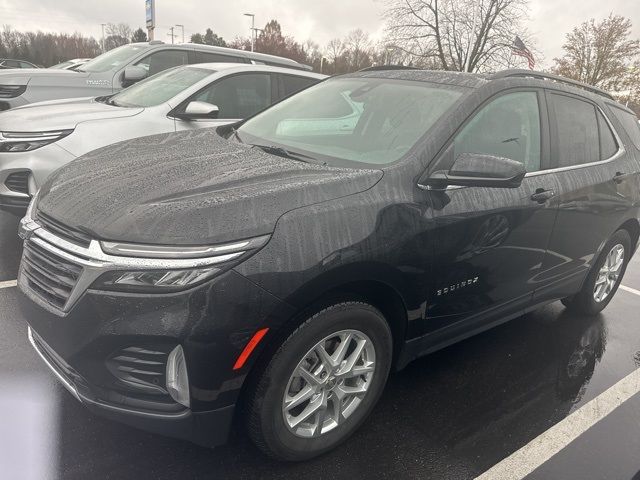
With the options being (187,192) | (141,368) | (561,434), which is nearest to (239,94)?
(187,192)

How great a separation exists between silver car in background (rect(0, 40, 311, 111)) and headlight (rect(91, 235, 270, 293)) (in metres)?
5.39

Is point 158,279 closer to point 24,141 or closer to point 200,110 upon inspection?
point 200,110

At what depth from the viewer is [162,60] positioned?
7.20 meters

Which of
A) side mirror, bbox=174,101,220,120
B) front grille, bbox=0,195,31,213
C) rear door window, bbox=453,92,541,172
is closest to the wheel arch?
rear door window, bbox=453,92,541,172

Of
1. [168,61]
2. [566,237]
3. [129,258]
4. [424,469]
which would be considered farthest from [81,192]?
[168,61]

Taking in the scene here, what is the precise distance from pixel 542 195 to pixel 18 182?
400 centimetres

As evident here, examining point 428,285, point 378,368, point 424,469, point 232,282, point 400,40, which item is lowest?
point 424,469

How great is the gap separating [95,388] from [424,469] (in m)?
1.50

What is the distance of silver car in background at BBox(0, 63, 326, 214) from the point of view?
13.6ft

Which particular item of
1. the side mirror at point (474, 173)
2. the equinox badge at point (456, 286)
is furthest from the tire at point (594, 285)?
the side mirror at point (474, 173)

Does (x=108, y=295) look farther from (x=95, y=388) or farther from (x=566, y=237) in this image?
(x=566, y=237)

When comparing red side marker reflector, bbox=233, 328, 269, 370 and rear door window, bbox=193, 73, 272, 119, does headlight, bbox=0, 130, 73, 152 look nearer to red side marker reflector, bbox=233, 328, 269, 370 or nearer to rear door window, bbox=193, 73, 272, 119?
rear door window, bbox=193, 73, 272, 119

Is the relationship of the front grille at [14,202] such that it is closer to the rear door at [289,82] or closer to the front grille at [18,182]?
the front grille at [18,182]

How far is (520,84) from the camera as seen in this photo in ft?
9.55
